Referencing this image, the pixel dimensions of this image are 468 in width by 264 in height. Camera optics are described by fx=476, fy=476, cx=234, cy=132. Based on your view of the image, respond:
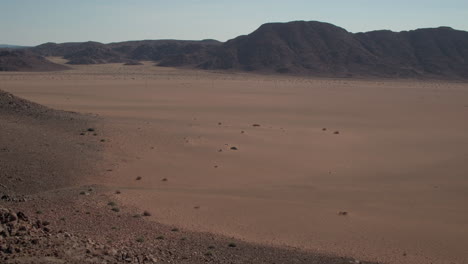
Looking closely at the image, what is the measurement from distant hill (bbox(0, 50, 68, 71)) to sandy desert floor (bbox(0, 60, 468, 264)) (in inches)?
2438

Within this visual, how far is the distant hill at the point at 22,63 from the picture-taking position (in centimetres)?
8925

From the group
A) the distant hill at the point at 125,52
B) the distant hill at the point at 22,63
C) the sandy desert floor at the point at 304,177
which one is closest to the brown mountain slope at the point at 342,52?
the distant hill at the point at 125,52

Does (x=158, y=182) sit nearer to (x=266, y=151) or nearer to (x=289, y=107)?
(x=266, y=151)

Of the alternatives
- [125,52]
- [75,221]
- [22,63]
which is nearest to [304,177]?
[75,221]

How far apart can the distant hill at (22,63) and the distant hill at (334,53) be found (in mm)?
22883

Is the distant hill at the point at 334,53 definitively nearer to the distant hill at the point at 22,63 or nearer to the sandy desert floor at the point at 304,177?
the distant hill at the point at 22,63

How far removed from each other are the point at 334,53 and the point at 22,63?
64592 mm

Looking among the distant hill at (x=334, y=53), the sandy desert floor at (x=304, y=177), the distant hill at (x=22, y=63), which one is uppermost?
the distant hill at (x=334, y=53)

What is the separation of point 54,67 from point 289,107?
69.9 metres

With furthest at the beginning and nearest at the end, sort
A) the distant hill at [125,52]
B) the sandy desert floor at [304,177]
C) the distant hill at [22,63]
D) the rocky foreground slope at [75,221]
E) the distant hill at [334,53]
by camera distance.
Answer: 1. the distant hill at [125,52]
2. the distant hill at [334,53]
3. the distant hill at [22,63]
4. the sandy desert floor at [304,177]
5. the rocky foreground slope at [75,221]

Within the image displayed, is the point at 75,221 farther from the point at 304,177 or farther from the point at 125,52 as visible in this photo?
the point at 125,52

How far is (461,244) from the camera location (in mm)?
11242

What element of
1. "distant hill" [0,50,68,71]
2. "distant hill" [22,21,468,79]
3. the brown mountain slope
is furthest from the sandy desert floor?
the brown mountain slope

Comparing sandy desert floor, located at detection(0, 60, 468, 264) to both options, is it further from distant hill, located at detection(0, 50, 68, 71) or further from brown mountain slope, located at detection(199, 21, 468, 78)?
brown mountain slope, located at detection(199, 21, 468, 78)
